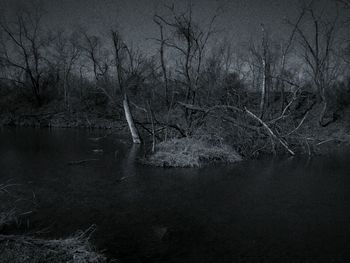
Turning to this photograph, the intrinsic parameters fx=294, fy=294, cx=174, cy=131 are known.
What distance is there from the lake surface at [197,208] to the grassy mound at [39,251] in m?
0.60

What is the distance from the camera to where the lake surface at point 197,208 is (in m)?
4.61

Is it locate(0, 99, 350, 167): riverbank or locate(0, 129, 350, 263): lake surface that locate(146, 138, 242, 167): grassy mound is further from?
locate(0, 129, 350, 263): lake surface

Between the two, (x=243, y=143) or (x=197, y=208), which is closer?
(x=197, y=208)

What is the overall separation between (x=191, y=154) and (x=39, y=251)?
7899mm

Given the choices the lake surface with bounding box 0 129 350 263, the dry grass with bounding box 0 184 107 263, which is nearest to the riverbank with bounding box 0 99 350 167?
the lake surface with bounding box 0 129 350 263

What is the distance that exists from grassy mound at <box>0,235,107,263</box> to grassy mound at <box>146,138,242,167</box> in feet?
22.8

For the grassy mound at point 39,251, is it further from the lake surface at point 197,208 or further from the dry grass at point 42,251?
the lake surface at point 197,208

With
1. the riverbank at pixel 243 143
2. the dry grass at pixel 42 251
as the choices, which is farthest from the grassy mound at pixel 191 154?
the dry grass at pixel 42 251

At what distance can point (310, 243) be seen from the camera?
4.89 metres

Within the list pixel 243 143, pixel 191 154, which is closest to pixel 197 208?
pixel 191 154

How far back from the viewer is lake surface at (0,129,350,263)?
4613 millimetres

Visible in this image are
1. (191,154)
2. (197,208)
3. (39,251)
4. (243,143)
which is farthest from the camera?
(243,143)

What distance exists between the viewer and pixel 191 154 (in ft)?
36.9

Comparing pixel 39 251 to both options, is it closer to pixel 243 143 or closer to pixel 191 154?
pixel 191 154
